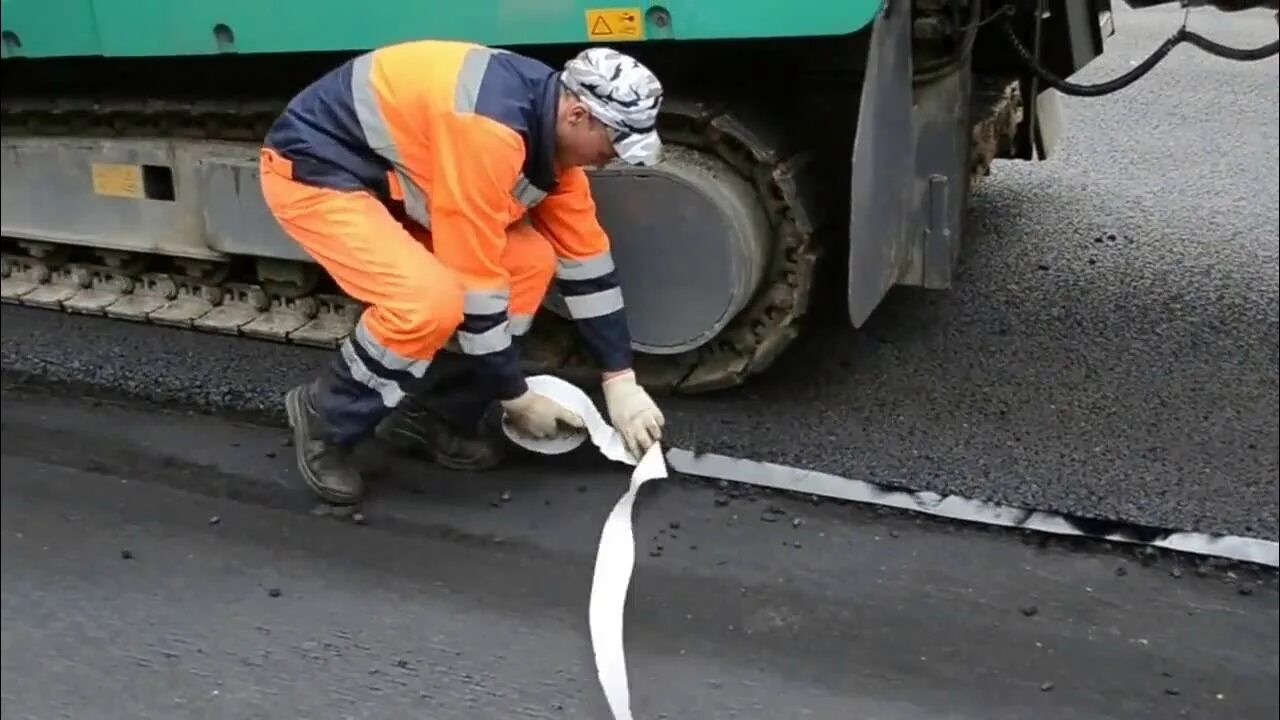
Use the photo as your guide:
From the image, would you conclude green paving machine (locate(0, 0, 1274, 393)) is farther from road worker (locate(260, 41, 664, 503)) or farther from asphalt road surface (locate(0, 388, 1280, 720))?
asphalt road surface (locate(0, 388, 1280, 720))

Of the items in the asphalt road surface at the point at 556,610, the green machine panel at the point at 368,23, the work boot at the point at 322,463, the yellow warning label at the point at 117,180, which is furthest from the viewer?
the yellow warning label at the point at 117,180

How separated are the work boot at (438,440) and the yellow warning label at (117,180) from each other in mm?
1268

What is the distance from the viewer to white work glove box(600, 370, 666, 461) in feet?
10.4

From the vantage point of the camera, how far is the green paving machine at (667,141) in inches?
125

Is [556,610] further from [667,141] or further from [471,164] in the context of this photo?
[667,141]

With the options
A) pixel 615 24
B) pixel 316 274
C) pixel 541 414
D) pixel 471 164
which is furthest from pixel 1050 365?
pixel 316 274

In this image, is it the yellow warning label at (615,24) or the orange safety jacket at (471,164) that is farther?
the yellow warning label at (615,24)

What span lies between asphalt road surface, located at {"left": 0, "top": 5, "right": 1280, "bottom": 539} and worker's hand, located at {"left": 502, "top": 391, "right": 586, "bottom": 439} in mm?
346

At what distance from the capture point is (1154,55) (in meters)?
3.31

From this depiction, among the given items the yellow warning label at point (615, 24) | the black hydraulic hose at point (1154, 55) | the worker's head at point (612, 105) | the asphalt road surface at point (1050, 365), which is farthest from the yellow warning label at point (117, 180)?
the black hydraulic hose at point (1154, 55)

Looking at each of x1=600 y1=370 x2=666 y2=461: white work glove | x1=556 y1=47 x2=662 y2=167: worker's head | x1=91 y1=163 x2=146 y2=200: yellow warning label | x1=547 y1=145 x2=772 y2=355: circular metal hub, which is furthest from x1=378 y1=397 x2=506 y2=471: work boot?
x1=91 y1=163 x2=146 y2=200: yellow warning label

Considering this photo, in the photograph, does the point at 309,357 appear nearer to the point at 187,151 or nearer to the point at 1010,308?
the point at 187,151

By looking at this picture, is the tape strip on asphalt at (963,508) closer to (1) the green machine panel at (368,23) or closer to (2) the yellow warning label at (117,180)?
(1) the green machine panel at (368,23)

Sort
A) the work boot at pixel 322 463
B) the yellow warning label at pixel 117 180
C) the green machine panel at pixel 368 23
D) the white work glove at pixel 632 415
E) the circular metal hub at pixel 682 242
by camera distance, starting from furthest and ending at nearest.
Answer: the yellow warning label at pixel 117 180 < the circular metal hub at pixel 682 242 < the work boot at pixel 322 463 < the white work glove at pixel 632 415 < the green machine panel at pixel 368 23
